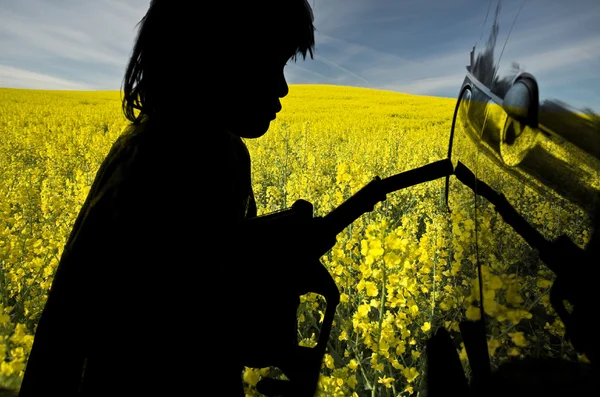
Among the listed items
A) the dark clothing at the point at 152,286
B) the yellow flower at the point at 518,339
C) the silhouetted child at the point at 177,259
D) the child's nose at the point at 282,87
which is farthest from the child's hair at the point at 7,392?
the yellow flower at the point at 518,339

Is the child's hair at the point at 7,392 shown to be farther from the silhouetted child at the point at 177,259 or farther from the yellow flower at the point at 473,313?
the yellow flower at the point at 473,313

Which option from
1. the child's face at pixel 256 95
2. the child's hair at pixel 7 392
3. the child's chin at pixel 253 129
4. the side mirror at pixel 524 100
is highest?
the child's face at pixel 256 95

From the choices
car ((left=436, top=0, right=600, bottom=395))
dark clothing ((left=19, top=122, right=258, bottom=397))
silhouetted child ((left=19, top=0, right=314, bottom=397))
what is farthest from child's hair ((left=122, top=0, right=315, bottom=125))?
car ((left=436, top=0, right=600, bottom=395))

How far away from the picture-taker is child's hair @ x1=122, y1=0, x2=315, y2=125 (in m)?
0.86

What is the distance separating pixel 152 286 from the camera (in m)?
0.75

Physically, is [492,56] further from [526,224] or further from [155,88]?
[155,88]

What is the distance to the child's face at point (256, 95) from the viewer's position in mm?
Answer: 868

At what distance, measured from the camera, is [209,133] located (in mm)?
841

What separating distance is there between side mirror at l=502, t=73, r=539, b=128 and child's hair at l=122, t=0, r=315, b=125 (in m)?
0.50

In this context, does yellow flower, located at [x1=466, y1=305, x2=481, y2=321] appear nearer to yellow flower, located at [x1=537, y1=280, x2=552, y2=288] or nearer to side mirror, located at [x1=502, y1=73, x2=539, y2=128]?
yellow flower, located at [x1=537, y1=280, x2=552, y2=288]

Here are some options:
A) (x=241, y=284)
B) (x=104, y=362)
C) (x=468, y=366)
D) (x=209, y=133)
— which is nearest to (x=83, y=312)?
(x=104, y=362)

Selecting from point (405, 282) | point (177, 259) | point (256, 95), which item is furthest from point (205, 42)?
point (405, 282)

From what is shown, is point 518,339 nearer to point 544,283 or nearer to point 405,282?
point 544,283

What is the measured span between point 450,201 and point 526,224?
33 centimetres
